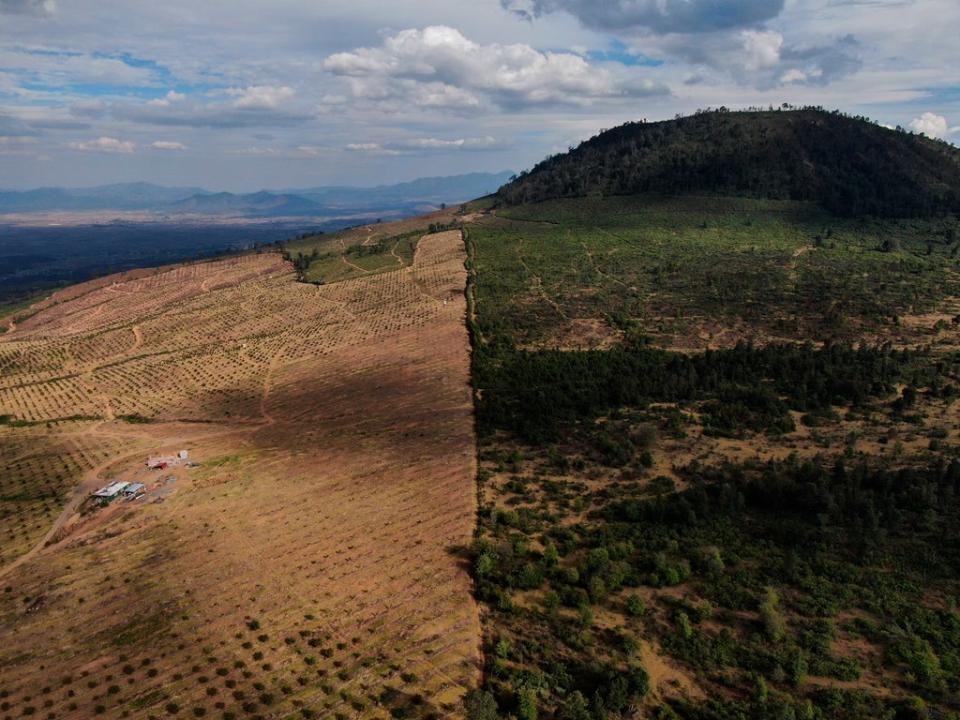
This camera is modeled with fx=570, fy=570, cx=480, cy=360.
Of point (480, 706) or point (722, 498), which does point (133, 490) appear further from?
point (722, 498)

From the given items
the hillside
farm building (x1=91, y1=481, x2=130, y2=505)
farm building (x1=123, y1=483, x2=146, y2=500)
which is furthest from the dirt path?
the hillside

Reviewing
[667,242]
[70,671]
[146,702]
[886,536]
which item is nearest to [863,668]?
[886,536]

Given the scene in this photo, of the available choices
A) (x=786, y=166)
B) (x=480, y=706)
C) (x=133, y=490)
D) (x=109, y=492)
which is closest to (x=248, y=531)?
(x=133, y=490)

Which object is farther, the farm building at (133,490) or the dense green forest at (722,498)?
the farm building at (133,490)

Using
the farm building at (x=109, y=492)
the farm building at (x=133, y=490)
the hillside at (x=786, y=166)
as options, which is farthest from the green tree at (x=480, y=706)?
the hillside at (x=786, y=166)

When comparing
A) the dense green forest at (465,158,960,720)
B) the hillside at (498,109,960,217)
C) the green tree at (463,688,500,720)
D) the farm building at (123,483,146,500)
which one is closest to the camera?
the green tree at (463,688,500,720)

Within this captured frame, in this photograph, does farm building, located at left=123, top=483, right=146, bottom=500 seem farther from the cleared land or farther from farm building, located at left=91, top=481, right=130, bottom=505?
the cleared land

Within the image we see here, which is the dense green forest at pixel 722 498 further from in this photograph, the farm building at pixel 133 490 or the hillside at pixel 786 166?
the hillside at pixel 786 166
